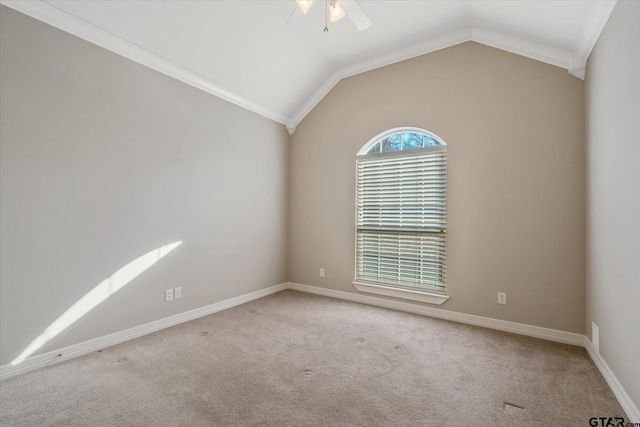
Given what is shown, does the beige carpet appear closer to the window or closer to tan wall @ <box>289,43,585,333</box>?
tan wall @ <box>289,43,585,333</box>

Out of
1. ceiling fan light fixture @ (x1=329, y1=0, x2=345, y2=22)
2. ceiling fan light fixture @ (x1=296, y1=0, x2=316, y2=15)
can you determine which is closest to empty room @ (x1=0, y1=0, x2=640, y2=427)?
ceiling fan light fixture @ (x1=329, y1=0, x2=345, y2=22)

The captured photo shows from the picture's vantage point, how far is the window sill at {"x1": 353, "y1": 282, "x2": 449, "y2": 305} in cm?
338

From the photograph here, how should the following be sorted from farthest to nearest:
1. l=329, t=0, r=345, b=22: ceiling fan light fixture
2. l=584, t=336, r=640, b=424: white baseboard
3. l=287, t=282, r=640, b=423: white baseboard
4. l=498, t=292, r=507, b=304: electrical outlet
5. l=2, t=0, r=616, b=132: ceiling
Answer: l=498, t=292, r=507, b=304: electrical outlet → l=2, t=0, r=616, b=132: ceiling → l=329, t=0, r=345, b=22: ceiling fan light fixture → l=287, t=282, r=640, b=423: white baseboard → l=584, t=336, r=640, b=424: white baseboard

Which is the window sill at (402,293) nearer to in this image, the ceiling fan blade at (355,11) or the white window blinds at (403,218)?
the white window blinds at (403,218)

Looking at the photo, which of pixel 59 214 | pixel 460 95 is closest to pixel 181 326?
pixel 59 214

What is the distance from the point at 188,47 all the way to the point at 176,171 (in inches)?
49.2

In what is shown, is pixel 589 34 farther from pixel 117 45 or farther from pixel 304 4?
pixel 117 45

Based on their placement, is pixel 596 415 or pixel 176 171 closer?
pixel 596 415

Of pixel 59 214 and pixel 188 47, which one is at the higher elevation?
pixel 188 47

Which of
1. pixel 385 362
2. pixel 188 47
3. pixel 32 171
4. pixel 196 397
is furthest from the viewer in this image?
pixel 188 47

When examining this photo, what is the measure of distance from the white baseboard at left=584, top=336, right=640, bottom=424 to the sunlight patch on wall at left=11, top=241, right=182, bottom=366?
12.1 feet

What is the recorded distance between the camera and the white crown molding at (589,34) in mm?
2045

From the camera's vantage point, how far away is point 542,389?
6.48 ft

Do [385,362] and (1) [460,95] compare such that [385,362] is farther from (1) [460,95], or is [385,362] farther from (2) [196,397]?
(1) [460,95]
